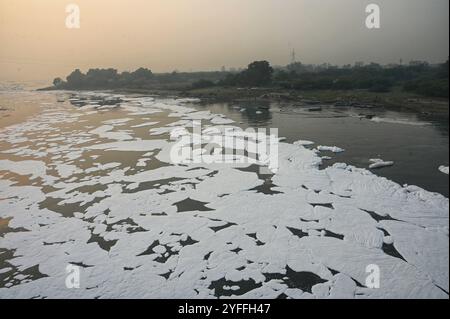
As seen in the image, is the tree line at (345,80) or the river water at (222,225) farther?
the tree line at (345,80)

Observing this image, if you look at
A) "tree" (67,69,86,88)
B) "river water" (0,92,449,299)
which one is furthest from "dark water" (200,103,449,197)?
"tree" (67,69,86,88)

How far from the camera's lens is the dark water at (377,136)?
39.1 feet

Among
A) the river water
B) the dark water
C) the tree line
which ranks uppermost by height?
the tree line

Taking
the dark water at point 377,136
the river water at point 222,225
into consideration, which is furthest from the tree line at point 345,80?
the river water at point 222,225

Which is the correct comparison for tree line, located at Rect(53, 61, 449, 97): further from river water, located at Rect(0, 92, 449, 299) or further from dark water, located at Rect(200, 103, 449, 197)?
river water, located at Rect(0, 92, 449, 299)

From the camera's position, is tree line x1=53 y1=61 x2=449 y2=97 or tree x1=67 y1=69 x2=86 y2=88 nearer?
tree line x1=53 y1=61 x2=449 y2=97

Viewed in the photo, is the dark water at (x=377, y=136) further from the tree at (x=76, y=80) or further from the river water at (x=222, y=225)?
the tree at (x=76, y=80)

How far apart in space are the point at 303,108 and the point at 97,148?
21.6m

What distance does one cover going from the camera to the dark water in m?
11.9

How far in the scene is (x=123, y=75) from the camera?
103250 millimetres

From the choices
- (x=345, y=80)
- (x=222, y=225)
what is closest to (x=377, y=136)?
(x=222, y=225)
